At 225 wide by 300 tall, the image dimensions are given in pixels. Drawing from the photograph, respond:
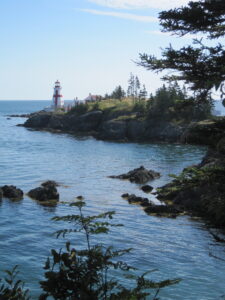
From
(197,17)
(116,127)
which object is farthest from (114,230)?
(116,127)

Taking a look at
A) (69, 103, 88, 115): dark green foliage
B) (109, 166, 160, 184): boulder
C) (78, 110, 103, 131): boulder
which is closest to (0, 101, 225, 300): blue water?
(109, 166, 160, 184): boulder

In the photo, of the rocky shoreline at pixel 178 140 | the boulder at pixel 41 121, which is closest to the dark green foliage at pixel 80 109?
the rocky shoreline at pixel 178 140

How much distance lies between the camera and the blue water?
Answer: 18.9 m

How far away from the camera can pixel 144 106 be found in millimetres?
98625

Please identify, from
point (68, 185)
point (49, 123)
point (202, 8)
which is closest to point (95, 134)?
point (49, 123)

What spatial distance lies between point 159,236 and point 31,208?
10678 mm

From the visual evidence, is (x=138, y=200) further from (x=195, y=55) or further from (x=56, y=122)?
(x=56, y=122)

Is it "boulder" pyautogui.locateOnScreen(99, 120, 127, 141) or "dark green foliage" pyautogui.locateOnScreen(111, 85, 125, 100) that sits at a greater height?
"dark green foliage" pyautogui.locateOnScreen(111, 85, 125, 100)

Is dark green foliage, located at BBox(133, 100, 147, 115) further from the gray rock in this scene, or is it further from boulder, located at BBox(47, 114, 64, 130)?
the gray rock

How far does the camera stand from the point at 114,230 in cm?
2617

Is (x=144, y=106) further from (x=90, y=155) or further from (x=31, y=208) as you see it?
(x=31, y=208)

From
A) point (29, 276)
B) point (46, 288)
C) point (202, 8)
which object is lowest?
point (29, 276)

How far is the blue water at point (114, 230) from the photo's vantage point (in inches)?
746

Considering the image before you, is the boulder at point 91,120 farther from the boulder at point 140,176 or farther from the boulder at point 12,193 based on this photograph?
the boulder at point 12,193
